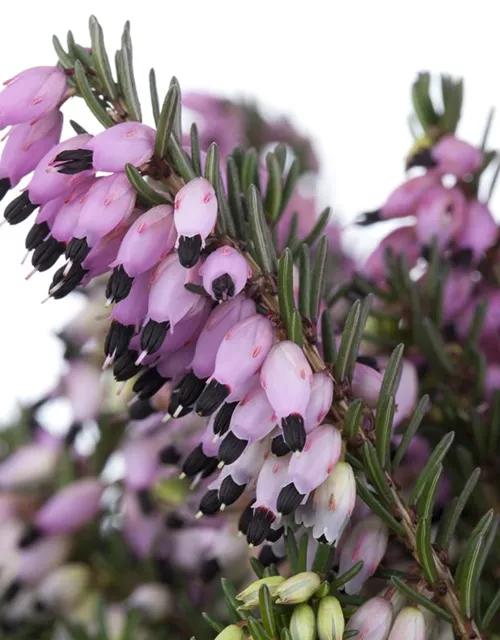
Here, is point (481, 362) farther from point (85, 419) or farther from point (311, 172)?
point (311, 172)

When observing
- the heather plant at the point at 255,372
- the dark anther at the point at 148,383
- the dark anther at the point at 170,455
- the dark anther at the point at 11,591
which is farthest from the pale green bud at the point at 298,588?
the dark anther at the point at 11,591

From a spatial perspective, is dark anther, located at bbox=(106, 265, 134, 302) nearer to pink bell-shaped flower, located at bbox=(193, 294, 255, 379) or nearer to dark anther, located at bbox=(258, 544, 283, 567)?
pink bell-shaped flower, located at bbox=(193, 294, 255, 379)

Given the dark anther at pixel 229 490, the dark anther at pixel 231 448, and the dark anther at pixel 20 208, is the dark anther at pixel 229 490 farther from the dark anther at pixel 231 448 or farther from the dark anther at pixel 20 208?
the dark anther at pixel 20 208

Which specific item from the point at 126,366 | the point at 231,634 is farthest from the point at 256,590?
the point at 126,366

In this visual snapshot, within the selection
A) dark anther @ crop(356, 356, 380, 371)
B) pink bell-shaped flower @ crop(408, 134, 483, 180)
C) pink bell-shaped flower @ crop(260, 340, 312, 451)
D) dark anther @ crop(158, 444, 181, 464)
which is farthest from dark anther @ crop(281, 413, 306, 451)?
pink bell-shaped flower @ crop(408, 134, 483, 180)

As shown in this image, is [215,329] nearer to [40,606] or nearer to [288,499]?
[288,499]
